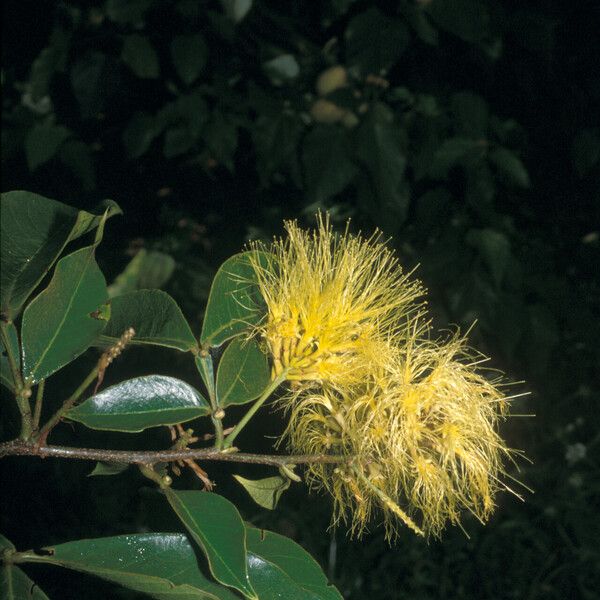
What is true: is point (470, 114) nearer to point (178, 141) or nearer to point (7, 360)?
point (178, 141)

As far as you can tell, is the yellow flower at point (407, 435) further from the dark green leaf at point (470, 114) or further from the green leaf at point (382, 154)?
the dark green leaf at point (470, 114)

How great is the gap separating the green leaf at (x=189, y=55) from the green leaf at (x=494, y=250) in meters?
0.66

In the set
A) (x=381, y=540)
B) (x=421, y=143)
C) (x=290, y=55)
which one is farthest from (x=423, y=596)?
(x=290, y=55)

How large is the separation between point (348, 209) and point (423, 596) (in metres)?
1.04

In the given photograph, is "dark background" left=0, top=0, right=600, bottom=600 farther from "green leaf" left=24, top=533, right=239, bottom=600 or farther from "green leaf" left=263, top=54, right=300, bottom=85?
"green leaf" left=24, top=533, right=239, bottom=600

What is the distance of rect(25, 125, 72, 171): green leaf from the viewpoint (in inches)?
72.4

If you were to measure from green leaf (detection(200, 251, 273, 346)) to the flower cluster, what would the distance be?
14 mm

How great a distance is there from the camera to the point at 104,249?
1898 millimetres

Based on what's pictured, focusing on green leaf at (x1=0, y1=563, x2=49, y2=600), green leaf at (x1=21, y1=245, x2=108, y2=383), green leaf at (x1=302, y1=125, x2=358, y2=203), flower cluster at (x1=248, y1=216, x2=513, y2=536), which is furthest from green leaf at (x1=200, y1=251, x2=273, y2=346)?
green leaf at (x1=302, y1=125, x2=358, y2=203)

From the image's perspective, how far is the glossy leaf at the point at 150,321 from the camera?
815 millimetres

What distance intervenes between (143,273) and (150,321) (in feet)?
1.47

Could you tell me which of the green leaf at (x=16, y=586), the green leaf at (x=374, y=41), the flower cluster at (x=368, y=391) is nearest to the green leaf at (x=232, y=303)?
the flower cluster at (x=368, y=391)

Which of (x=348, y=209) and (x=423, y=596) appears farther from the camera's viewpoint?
(x=423, y=596)

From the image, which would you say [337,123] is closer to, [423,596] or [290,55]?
[290,55]
